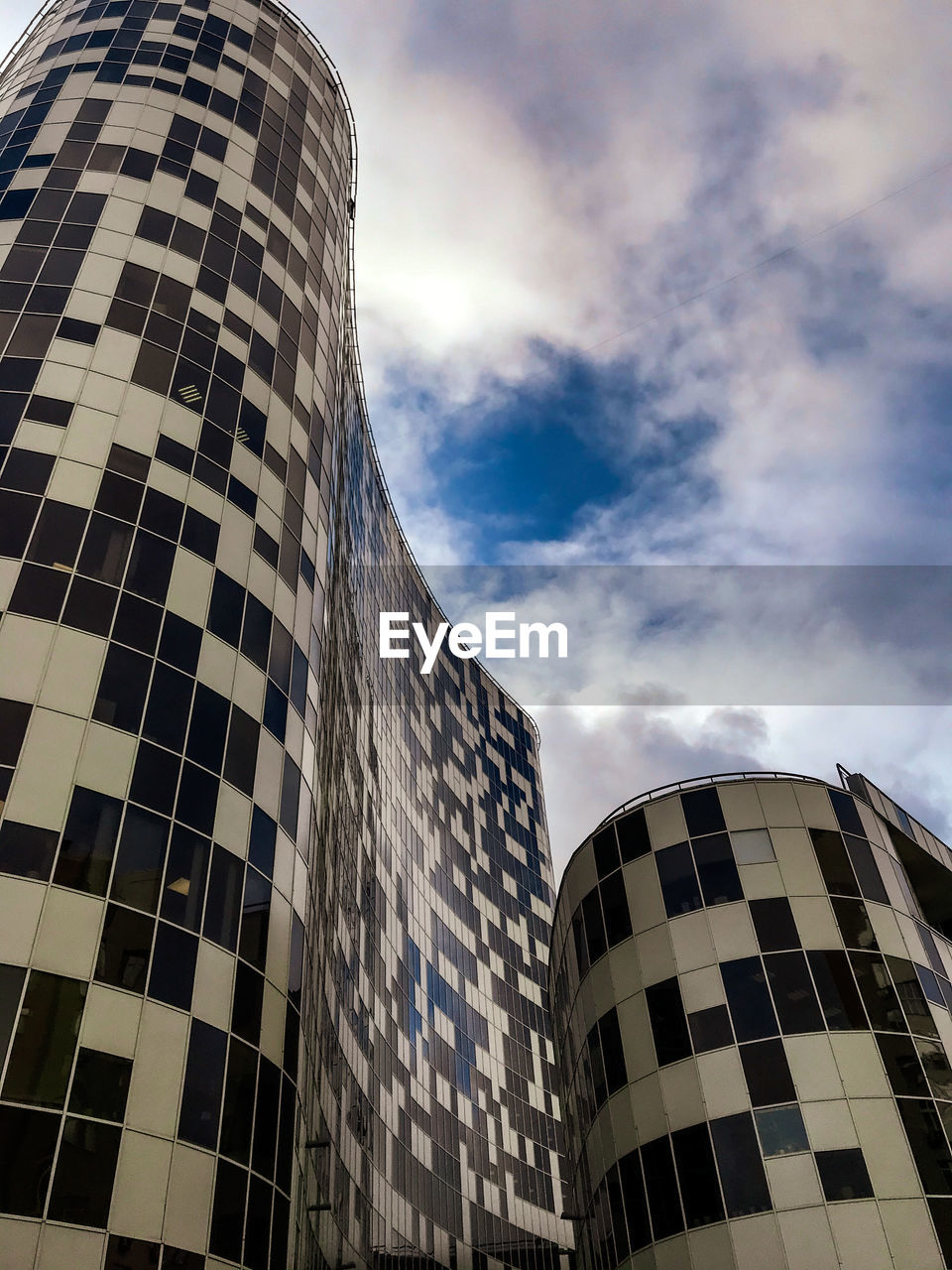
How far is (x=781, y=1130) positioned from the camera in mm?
32000

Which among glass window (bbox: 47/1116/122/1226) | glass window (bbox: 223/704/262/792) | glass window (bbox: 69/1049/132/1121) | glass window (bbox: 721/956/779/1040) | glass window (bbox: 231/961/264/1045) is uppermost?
glass window (bbox: 223/704/262/792)

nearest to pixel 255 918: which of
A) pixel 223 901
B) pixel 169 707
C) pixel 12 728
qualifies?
pixel 223 901

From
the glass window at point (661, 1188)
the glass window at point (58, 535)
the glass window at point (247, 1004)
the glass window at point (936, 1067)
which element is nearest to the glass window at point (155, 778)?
the glass window at point (247, 1004)

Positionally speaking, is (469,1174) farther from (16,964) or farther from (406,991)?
(16,964)

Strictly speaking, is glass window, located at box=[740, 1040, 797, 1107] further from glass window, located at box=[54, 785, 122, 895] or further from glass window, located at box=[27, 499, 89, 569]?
glass window, located at box=[27, 499, 89, 569]

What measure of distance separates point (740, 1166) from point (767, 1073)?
9.61 feet

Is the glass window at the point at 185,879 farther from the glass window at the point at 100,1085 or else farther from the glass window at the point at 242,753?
the glass window at the point at 100,1085

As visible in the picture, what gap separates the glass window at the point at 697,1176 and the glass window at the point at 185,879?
55.8ft

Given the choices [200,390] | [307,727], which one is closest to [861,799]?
[307,727]

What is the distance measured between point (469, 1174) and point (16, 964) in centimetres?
5370

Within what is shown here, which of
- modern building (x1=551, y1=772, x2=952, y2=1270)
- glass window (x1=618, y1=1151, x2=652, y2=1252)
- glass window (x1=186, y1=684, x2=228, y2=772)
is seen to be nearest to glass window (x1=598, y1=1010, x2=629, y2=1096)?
modern building (x1=551, y1=772, x2=952, y2=1270)

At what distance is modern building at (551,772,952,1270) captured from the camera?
1210 inches

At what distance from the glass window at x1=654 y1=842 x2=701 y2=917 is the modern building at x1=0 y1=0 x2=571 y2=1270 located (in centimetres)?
1320

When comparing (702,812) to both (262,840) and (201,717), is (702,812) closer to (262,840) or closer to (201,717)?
(262,840)
